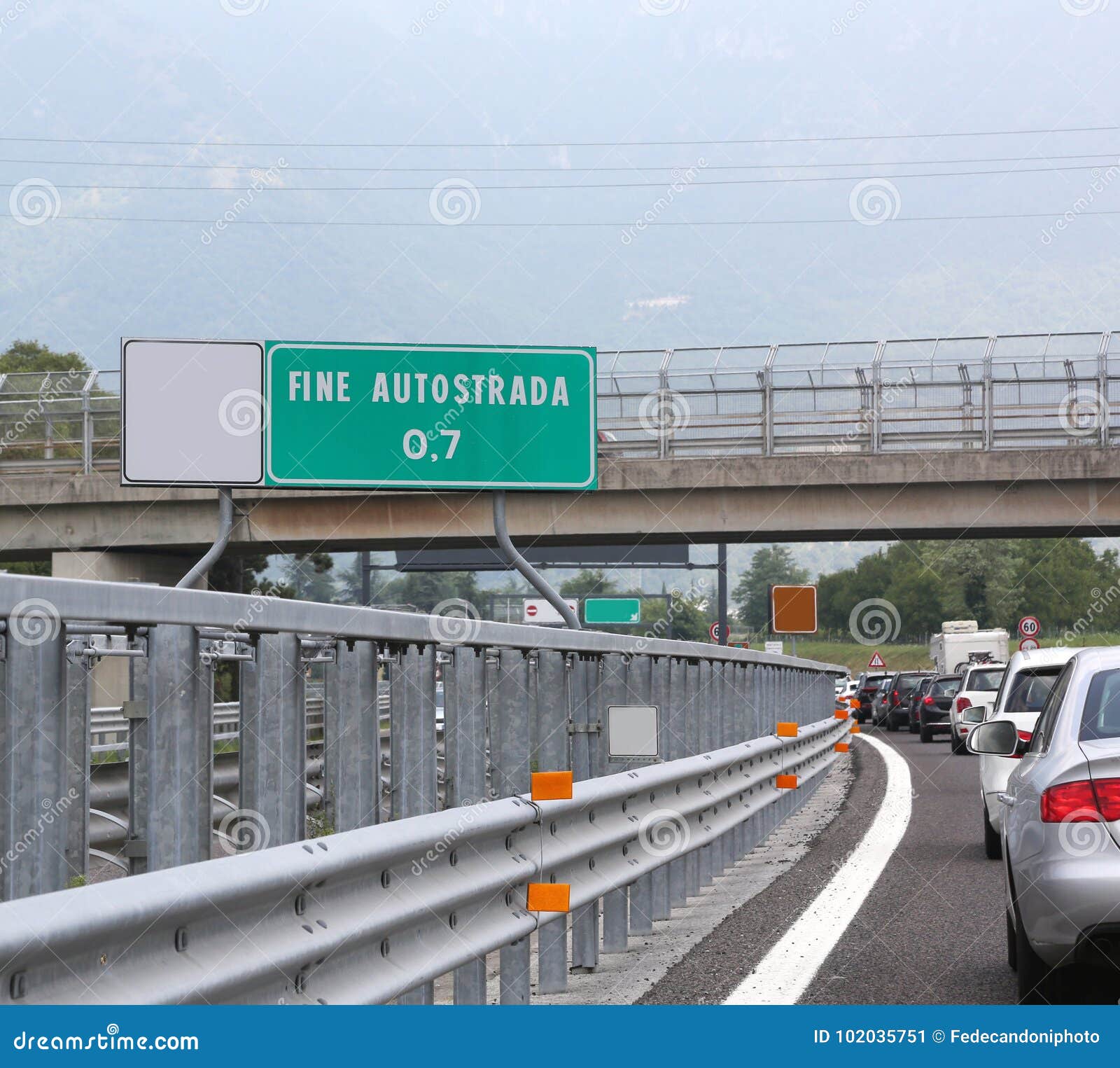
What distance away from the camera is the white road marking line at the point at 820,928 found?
721 centimetres

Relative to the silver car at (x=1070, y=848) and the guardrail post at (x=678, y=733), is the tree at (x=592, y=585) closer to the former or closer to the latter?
the guardrail post at (x=678, y=733)

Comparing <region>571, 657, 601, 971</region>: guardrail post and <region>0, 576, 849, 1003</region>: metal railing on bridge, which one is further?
<region>571, 657, 601, 971</region>: guardrail post

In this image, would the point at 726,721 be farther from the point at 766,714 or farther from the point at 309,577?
the point at 309,577

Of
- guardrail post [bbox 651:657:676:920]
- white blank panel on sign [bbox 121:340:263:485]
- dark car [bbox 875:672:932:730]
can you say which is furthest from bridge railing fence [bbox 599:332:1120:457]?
guardrail post [bbox 651:657:676:920]

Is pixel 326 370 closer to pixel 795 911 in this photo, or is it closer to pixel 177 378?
pixel 177 378

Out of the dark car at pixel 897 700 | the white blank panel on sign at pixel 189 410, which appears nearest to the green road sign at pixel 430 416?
the white blank panel on sign at pixel 189 410

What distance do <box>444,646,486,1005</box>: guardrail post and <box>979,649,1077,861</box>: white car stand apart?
6692 mm

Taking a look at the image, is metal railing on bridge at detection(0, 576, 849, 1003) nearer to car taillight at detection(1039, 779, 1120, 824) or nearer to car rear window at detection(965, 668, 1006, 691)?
car taillight at detection(1039, 779, 1120, 824)

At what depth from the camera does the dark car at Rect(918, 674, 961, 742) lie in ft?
129

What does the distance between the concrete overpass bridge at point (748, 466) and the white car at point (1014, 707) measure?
19.1m

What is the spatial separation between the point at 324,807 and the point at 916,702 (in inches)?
1577

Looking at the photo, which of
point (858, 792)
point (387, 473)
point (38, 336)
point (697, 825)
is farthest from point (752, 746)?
point (38, 336)

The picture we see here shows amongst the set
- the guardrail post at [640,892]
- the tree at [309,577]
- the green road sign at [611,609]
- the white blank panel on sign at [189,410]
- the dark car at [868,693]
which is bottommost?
the dark car at [868,693]

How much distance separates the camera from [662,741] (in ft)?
32.1
